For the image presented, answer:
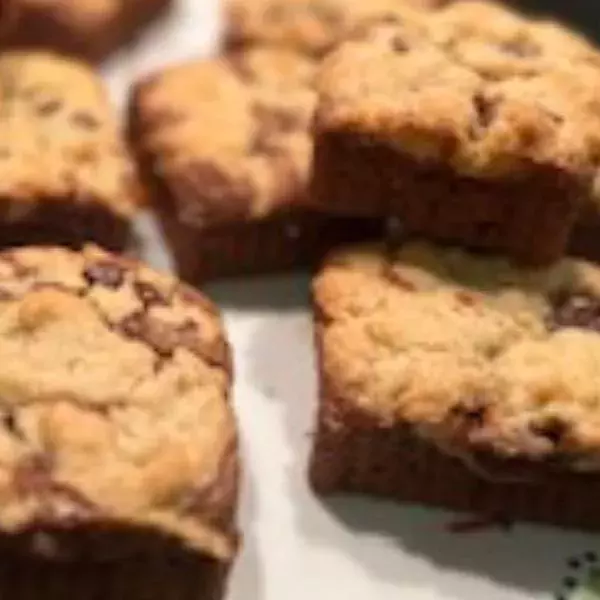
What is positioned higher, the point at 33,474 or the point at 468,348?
the point at 468,348

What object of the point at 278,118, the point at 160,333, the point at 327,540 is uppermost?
the point at 278,118

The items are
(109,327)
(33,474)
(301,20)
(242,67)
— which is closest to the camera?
(33,474)

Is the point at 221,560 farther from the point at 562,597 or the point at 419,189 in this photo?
the point at 419,189

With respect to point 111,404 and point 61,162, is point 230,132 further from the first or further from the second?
point 111,404

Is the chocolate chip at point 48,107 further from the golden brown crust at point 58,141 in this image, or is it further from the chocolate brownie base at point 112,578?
the chocolate brownie base at point 112,578

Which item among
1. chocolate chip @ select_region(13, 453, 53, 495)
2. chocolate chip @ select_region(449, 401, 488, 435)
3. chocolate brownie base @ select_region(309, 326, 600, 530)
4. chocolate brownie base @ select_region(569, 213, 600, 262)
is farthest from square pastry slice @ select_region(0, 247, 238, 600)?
chocolate brownie base @ select_region(569, 213, 600, 262)

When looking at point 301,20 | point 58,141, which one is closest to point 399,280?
point 58,141

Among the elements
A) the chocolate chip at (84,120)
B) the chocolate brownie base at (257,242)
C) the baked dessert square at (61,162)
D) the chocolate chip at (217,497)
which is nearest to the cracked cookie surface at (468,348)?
the chocolate brownie base at (257,242)
